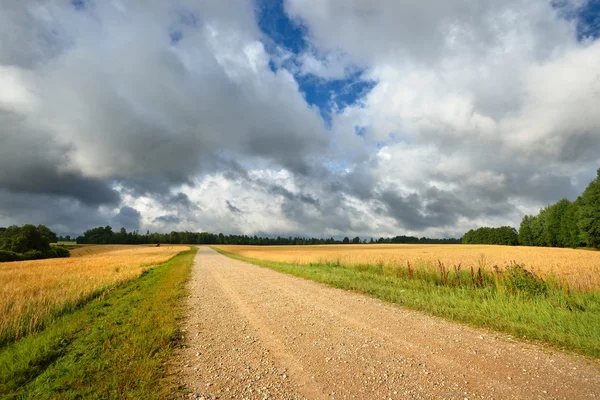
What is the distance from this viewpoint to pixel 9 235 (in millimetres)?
69188

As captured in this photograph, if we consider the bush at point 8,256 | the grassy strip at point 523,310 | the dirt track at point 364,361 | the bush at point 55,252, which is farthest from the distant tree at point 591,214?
the bush at point 55,252

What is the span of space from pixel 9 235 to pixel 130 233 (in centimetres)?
11553

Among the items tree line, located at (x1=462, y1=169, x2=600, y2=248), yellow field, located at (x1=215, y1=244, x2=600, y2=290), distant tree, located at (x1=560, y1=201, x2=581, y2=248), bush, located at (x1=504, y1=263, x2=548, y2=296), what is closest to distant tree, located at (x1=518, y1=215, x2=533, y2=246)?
tree line, located at (x1=462, y1=169, x2=600, y2=248)

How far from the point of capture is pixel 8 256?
5938cm

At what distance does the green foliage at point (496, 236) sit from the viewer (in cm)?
12312

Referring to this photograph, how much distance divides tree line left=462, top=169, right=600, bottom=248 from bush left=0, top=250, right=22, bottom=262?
4486 inches

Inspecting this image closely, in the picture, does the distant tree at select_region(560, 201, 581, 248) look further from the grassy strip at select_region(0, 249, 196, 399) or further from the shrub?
the shrub

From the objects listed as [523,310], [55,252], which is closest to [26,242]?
[55,252]

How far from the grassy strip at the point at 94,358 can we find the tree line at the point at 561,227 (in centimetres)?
7670

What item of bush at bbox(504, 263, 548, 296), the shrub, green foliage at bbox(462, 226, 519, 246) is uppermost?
green foliage at bbox(462, 226, 519, 246)

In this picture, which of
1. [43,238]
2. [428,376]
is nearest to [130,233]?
[43,238]

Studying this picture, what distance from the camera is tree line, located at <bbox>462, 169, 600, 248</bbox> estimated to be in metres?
57.8

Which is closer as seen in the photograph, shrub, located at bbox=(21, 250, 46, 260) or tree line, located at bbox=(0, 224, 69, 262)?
shrub, located at bbox=(21, 250, 46, 260)

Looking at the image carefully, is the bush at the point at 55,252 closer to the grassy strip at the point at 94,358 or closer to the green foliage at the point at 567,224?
the grassy strip at the point at 94,358
